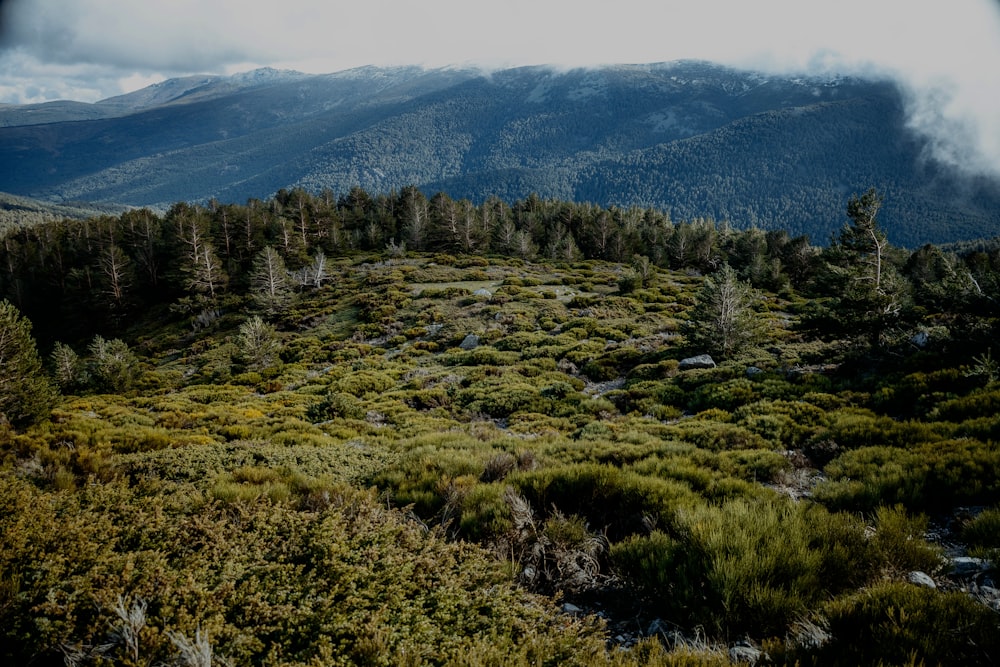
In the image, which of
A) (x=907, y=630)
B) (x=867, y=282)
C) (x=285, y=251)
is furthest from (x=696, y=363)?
(x=285, y=251)

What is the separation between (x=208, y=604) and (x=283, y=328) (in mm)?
36748

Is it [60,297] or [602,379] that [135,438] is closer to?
[602,379]

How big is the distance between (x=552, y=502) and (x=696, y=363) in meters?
14.0

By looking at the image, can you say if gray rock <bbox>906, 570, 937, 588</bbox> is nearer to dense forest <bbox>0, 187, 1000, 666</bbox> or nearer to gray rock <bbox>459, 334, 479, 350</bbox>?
dense forest <bbox>0, 187, 1000, 666</bbox>

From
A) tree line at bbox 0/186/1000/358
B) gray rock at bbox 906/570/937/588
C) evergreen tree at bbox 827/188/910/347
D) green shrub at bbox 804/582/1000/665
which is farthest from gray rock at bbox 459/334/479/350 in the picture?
green shrub at bbox 804/582/1000/665

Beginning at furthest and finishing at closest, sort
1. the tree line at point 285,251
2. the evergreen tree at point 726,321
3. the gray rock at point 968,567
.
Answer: the tree line at point 285,251 → the evergreen tree at point 726,321 → the gray rock at point 968,567

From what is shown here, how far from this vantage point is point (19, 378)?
13734 mm

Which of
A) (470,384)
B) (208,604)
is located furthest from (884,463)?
(470,384)

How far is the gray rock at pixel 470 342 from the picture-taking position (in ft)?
85.4

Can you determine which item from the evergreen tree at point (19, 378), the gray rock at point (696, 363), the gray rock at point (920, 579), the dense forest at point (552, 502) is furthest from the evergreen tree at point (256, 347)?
the gray rock at point (920, 579)

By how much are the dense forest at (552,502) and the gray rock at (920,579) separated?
0.07 ft

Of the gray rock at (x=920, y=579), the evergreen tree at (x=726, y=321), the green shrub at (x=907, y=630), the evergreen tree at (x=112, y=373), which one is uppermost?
the green shrub at (x=907, y=630)

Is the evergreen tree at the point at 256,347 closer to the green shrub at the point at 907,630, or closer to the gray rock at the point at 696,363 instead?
the gray rock at the point at 696,363

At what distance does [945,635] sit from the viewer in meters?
3.01
